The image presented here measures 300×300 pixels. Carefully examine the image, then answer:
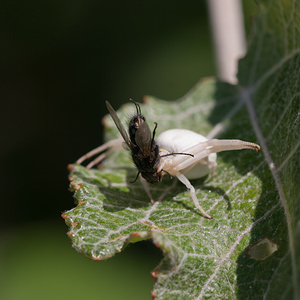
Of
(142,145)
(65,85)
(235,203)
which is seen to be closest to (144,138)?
(142,145)

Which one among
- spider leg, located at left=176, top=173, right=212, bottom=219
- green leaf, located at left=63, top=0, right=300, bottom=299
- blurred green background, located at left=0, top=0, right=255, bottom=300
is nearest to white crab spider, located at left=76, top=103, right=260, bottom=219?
spider leg, located at left=176, top=173, right=212, bottom=219

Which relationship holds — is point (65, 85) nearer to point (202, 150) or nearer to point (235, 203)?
point (202, 150)

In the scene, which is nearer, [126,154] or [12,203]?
[126,154]

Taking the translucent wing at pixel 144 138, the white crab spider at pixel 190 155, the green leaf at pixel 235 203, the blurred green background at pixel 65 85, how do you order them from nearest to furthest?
the green leaf at pixel 235 203
the translucent wing at pixel 144 138
the white crab spider at pixel 190 155
the blurred green background at pixel 65 85

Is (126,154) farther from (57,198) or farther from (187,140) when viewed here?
(57,198)

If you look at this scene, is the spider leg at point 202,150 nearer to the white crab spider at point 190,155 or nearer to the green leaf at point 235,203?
the white crab spider at point 190,155

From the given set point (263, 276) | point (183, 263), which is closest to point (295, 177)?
point (263, 276)

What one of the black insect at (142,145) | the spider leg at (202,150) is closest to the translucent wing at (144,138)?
the black insect at (142,145)

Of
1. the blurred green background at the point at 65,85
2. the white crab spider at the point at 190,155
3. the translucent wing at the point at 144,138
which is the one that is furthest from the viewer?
the blurred green background at the point at 65,85
